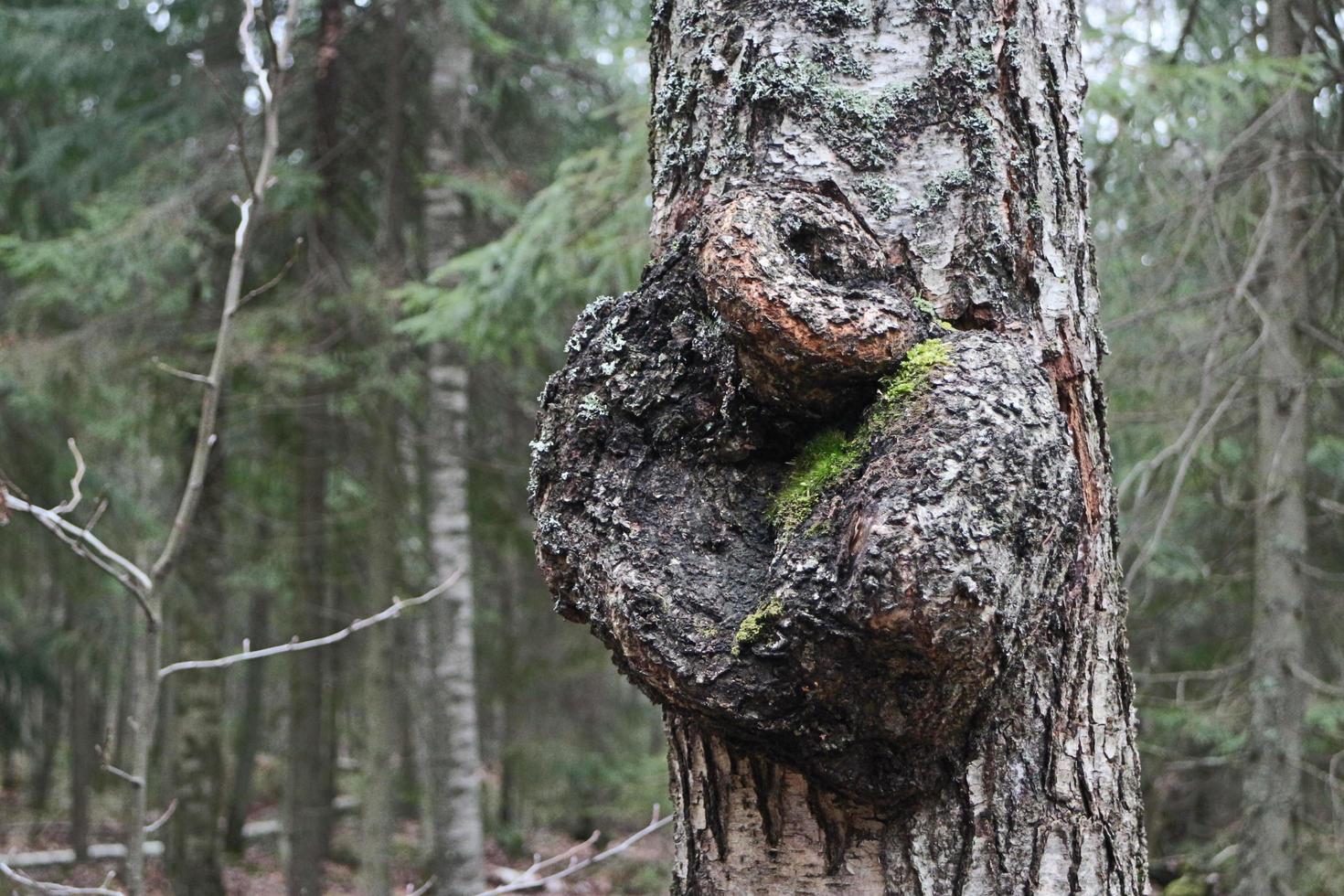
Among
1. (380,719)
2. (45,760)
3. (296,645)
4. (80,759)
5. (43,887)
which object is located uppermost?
Answer: (296,645)

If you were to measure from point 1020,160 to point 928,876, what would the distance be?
103 cm

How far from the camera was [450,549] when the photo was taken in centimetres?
793

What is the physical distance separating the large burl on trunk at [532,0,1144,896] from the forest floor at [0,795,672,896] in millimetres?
9957

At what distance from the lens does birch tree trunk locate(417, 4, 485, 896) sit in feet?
25.6

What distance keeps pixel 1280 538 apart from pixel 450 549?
18.4 feet

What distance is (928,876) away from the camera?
4.56 ft

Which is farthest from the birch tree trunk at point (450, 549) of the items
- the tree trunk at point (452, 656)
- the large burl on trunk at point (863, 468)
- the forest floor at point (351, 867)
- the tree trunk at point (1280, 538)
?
the large burl on trunk at point (863, 468)

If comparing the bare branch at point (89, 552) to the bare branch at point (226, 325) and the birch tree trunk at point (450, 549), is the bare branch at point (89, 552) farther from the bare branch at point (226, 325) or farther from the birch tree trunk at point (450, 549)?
the birch tree trunk at point (450, 549)

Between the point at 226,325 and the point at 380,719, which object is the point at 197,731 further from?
the point at 226,325

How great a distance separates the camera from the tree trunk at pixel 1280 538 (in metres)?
6.12

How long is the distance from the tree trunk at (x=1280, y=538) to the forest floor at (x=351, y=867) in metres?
6.77

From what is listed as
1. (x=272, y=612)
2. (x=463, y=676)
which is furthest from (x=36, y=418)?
(x=272, y=612)

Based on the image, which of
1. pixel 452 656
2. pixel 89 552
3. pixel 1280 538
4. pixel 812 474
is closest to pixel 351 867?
pixel 452 656

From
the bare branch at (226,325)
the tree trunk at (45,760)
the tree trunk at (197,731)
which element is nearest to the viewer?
the bare branch at (226,325)
